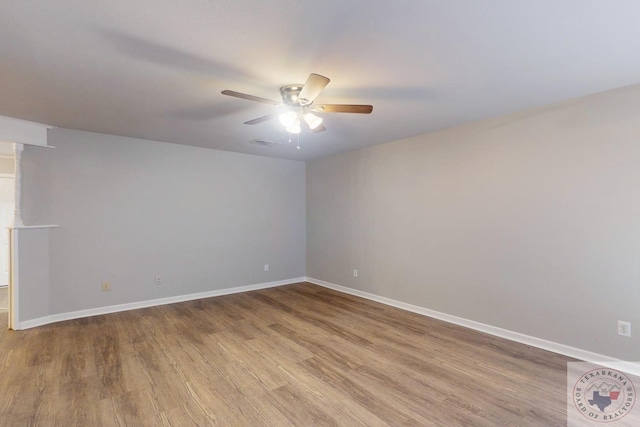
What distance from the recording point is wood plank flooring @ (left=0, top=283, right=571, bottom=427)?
6.53ft

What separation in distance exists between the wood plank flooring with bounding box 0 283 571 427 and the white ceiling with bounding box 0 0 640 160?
237 centimetres

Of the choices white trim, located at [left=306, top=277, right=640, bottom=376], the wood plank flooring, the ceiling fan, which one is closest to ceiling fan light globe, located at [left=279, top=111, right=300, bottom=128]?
the ceiling fan

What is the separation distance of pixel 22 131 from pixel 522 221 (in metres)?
5.56

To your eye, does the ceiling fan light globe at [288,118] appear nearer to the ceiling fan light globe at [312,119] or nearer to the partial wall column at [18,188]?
the ceiling fan light globe at [312,119]

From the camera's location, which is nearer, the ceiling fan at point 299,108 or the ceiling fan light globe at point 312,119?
the ceiling fan at point 299,108

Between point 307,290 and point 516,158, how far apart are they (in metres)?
3.66

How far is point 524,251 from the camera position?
10.2 feet

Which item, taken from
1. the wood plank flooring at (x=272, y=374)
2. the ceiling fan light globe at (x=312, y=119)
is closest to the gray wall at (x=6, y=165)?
the wood plank flooring at (x=272, y=374)

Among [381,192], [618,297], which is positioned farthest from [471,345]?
[381,192]

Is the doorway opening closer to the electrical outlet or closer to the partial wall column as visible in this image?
the partial wall column

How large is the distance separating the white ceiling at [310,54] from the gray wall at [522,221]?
0.37 meters

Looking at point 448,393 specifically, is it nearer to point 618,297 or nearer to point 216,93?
point 618,297

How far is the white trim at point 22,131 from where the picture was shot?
10.7 feet

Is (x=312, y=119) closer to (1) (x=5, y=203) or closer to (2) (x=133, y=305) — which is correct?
(2) (x=133, y=305)
